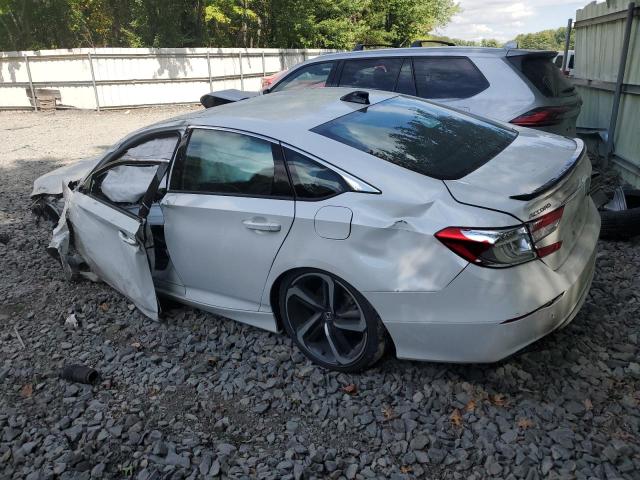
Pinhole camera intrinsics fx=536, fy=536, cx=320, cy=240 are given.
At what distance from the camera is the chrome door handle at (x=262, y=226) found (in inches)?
119

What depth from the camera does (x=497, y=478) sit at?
2.39 metres

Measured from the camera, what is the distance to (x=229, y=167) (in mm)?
3342

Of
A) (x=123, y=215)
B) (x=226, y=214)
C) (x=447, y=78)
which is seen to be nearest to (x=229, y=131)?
(x=226, y=214)

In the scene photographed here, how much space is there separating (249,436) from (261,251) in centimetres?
102

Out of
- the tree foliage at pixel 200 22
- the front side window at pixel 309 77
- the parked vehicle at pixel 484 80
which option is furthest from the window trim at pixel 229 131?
the tree foliage at pixel 200 22

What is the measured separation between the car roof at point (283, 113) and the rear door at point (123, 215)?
358mm

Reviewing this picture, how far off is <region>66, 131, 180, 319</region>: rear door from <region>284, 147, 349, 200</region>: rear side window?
3.37 ft

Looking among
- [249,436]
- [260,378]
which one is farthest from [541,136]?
[249,436]

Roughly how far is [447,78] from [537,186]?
3.38 metres

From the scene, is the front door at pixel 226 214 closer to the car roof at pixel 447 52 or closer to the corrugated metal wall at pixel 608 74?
the car roof at pixel 447 52

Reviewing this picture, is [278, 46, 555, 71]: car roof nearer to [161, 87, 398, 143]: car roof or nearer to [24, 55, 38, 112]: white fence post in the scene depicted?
[161, 87, 398, 143]: car roof

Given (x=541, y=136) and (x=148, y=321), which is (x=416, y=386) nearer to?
(x=541, y=136)

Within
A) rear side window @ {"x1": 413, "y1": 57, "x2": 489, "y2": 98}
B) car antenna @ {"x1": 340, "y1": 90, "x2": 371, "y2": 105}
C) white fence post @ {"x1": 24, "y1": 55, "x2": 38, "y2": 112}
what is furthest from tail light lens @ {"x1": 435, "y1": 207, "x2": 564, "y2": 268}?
white fence post @ {"x1": 24, "y1": 55, "x2": 38, "y2": 112}

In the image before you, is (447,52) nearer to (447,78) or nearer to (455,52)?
(455,52)
